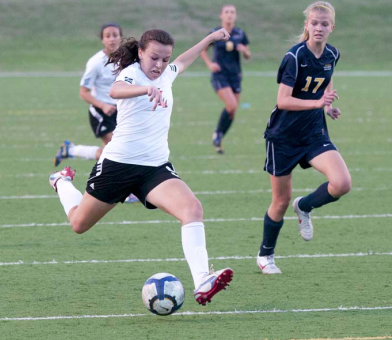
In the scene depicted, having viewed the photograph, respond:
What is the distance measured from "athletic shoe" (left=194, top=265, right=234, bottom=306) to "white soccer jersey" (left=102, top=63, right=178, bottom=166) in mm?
986

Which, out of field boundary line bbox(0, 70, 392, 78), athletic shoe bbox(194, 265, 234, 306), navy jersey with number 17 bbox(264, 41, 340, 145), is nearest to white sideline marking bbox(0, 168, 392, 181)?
navy jersey with number 17 bbox(264, 41, 340, 145)

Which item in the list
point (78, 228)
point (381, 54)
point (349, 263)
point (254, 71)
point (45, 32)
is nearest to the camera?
point (78, 228)

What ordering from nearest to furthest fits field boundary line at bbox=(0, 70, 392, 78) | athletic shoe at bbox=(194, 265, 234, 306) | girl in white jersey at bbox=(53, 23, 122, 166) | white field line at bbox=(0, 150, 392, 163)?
athletic shoe at bbox=(194, 265, 234, 306), girl in white jersey at bbox=(53, 23, 122, 166), white field line at bbox=(0, 150, 392, 163), field boundary line at bbox=(0, 70, 392, 78)

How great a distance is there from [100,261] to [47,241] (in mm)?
1070

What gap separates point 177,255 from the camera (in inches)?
317

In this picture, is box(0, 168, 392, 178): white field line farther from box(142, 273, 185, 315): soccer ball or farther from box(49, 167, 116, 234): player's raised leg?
box(142, 273, 185, 315): soccer ball

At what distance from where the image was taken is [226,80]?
15.2m

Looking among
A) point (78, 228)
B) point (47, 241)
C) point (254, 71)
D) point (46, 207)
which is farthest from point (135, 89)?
point (254, 71)

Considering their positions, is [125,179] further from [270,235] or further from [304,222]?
[304,222]

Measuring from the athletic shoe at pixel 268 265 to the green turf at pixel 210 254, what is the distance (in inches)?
3.2

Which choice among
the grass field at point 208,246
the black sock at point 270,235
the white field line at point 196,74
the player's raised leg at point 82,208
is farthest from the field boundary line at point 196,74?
the player's raised leg at point 82,208

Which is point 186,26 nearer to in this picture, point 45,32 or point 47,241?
point 45,32

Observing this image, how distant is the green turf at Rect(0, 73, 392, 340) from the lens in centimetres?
587

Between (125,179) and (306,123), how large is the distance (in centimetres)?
169
